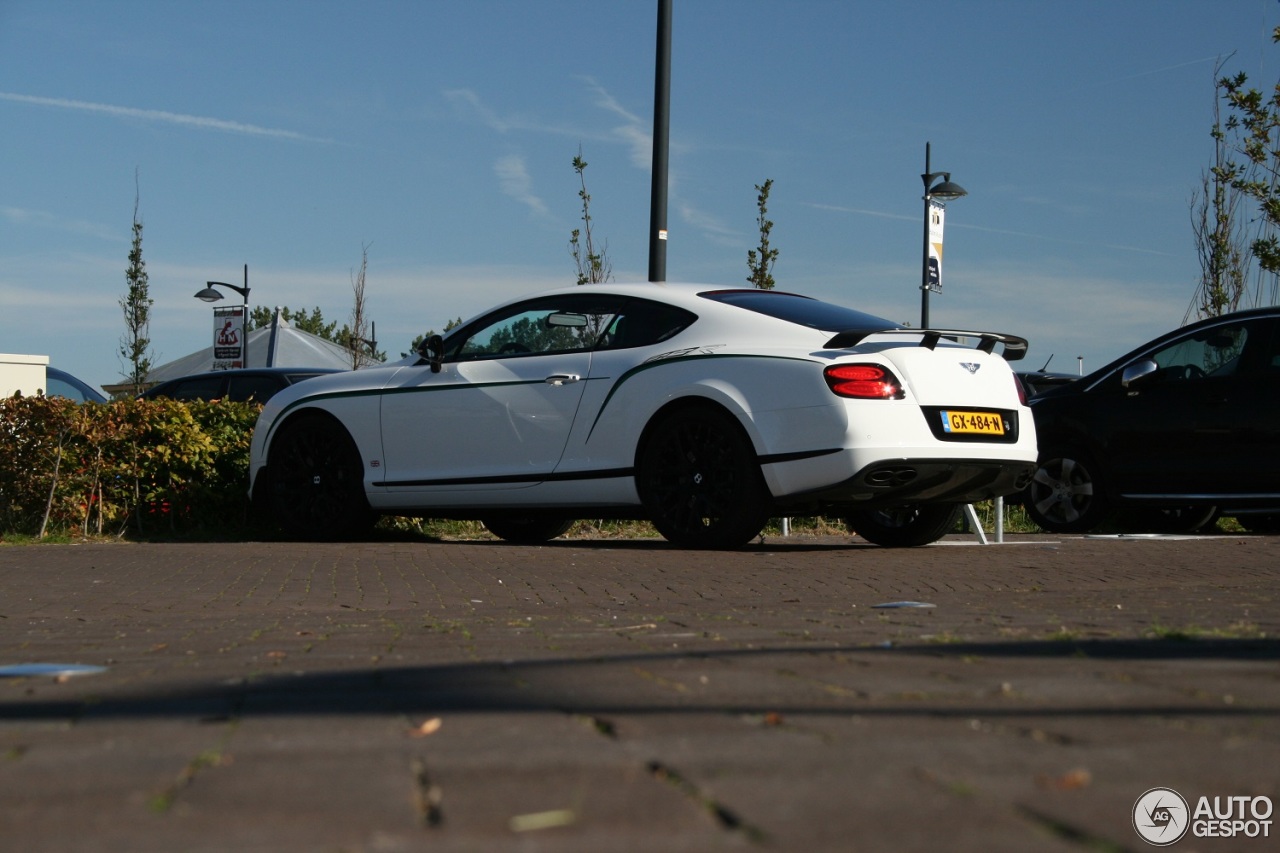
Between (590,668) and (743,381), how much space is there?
4415 mm

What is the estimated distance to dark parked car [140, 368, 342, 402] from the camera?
594 inches

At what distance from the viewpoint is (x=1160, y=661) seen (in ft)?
12.7

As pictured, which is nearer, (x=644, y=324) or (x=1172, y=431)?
(x=644, y=324)

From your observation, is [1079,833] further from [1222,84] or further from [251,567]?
[1222,84]

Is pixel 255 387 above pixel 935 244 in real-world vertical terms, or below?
below

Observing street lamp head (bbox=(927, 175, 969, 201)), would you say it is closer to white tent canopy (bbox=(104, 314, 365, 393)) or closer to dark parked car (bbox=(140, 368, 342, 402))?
dark parked car (bbox=(140, 368, 342, 402))

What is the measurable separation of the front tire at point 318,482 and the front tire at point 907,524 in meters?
3.40

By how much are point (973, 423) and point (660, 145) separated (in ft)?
15.4

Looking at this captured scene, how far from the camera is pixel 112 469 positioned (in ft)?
35.7

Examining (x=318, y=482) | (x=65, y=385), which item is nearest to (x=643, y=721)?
(x=318, y=482)

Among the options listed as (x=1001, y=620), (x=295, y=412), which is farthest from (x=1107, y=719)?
(x=295, y=412)

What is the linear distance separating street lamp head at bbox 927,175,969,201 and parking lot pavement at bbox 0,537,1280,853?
15550mm

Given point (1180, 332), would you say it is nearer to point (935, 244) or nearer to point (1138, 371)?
point (1138, 371)

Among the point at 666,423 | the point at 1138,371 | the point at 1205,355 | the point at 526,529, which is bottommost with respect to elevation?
the point at 526,529
